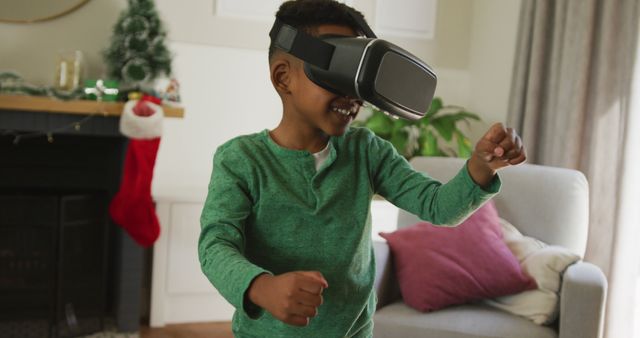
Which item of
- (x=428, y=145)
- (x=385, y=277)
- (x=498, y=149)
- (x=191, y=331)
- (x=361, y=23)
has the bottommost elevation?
(x=191, y=331)

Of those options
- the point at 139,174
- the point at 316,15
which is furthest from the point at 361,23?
the point at 139,174

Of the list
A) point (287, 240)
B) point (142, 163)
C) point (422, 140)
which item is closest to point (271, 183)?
point (287, 240)

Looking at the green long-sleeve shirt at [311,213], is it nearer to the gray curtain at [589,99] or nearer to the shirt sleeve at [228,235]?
the shirt sleeve at [228,235]

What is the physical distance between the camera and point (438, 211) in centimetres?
89

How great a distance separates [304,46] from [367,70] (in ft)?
0.34

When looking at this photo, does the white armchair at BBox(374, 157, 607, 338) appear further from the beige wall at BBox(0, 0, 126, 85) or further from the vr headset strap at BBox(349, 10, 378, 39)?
the beige wall at BBox(0, 0, 126, 85)

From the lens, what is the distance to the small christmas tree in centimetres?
252

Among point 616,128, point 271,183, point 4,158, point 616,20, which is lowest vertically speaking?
point 4,158

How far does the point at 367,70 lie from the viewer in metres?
0.75

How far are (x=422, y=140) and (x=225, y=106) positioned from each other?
88cm

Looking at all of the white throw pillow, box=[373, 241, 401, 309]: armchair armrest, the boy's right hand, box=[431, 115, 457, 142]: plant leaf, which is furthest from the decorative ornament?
the boy's right hand

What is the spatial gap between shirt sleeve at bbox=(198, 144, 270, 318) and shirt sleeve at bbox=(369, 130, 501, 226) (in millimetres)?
212

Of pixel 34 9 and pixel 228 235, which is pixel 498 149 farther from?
pixel 34 9

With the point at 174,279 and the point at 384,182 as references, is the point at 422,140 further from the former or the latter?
the point at 384,182
